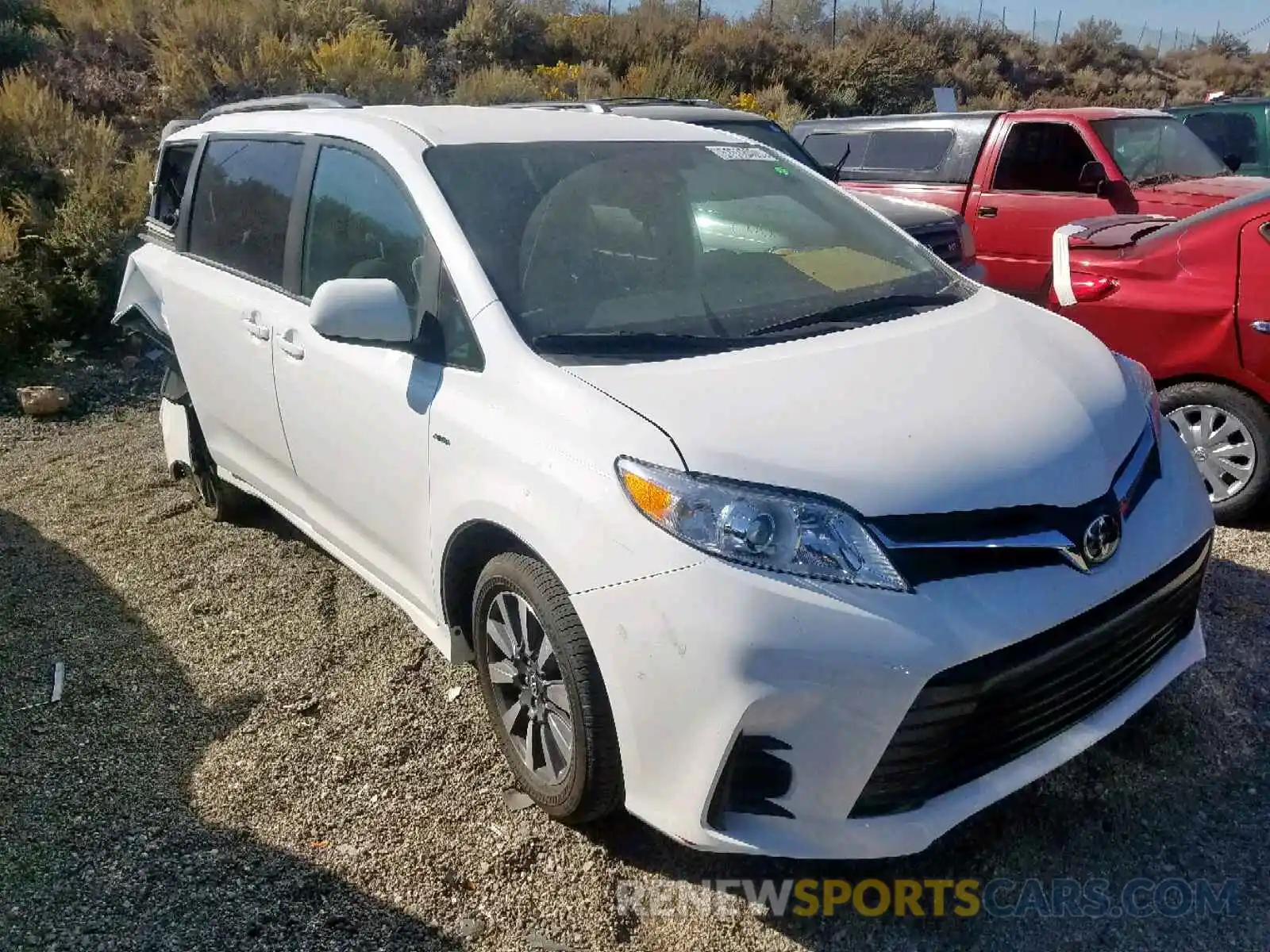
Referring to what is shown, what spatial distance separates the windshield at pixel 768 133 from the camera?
306 inches

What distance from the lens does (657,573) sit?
2.26 metres

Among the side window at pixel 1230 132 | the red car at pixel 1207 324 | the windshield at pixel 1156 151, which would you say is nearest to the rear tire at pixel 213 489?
the red car at pixel 1207 324

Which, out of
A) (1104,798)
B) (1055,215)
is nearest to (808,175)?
(1104,798)

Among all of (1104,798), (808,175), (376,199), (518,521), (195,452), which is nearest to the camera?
(518,521)

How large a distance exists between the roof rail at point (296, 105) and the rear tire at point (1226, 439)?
364 cm

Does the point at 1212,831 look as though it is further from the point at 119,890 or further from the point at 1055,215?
the point at 1055,215

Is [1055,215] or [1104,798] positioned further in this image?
[1055,215]

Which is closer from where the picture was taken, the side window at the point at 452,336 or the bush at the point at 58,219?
the side window at the point at 452,336

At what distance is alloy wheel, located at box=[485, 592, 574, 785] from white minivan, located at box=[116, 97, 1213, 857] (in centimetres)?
1

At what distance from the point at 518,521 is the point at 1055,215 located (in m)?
6.46

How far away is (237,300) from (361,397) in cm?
112

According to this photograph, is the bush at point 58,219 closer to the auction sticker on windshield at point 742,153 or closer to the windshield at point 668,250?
the windshield at point 668,250

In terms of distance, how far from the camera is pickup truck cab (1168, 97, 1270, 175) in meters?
10.1

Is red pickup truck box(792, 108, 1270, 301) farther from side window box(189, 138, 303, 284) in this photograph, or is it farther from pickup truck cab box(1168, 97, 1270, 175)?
side window box(189, 138, 303, 284)
